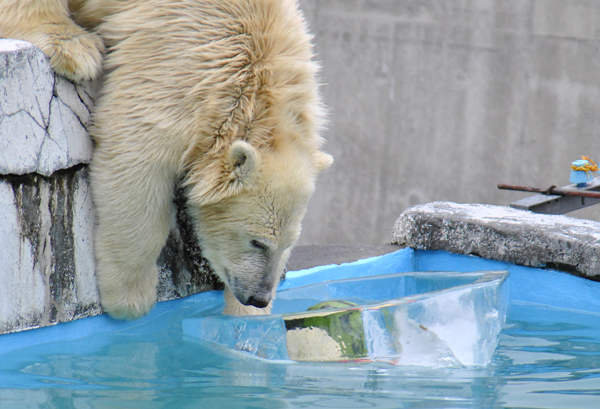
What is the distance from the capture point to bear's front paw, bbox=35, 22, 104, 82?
2.44 meters

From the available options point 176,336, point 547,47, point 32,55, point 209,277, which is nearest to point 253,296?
point 176,336

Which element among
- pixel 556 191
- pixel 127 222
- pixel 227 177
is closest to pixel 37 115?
pixel 127 222

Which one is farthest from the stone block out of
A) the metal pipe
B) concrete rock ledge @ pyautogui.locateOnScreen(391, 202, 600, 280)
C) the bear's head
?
the metal pipe

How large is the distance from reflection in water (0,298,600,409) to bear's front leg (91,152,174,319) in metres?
0.19

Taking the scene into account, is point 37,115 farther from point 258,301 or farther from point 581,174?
point 581,174

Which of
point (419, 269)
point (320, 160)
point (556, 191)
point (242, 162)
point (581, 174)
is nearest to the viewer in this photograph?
point (242, 162)

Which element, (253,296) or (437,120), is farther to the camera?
(437,120)

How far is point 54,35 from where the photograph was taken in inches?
97.3

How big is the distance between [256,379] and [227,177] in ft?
2.44

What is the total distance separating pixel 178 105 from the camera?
2.44 meters

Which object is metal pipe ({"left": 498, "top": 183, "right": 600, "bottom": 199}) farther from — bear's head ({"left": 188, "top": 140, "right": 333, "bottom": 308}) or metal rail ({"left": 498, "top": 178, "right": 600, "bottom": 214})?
bear's head ({"left": 188, "top": 140, "right": 333, "bottom": 308})

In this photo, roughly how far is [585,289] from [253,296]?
5.85ft

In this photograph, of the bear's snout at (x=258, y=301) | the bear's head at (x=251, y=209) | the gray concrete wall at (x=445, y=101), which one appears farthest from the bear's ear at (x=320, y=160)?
the gray concrete wall at (x=445, y=101)

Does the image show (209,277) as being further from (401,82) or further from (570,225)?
(401,82)
